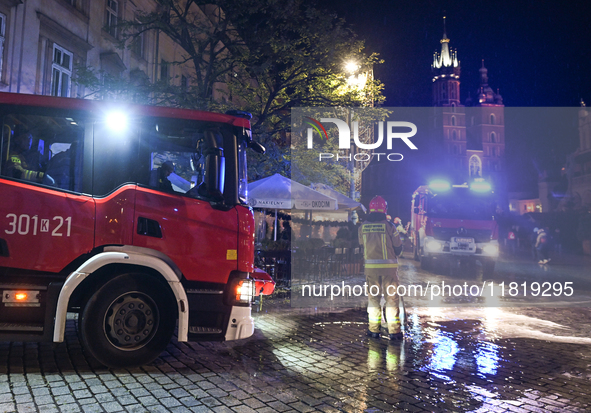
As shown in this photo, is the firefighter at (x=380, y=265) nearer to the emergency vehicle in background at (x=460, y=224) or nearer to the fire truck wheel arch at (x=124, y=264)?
the fire truck wheel arch at (x=124, y=264)

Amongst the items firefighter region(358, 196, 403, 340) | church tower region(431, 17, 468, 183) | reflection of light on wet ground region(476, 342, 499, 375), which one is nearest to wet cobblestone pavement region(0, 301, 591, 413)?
reflection of light on wet ground region(476, 342, 499, 375)

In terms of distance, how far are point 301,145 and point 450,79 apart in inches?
4096

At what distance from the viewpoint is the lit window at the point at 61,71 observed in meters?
13.4

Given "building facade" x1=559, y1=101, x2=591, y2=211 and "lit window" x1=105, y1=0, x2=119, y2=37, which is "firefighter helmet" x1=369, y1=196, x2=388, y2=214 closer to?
"lit window" x1=105, y1=0, x2=119, y2=37

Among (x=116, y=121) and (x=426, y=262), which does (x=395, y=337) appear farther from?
(x=426, y=262)

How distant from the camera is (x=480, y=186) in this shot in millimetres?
15641

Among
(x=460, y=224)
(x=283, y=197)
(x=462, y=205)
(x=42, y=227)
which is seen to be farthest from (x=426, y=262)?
(x=42, y=227)

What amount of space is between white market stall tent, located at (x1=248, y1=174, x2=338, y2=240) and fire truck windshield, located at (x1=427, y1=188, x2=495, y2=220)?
6.69 metres

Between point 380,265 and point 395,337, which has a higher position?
point 380,265

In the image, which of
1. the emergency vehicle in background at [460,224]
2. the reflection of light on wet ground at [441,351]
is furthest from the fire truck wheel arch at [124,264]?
the emergency vehicle in background at [460,224]

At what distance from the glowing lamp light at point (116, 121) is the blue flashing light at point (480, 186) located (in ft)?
44.4

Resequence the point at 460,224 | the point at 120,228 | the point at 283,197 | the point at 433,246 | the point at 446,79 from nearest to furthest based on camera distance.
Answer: the point at 120,228 < the point at 283,197 < the point at 460,224 < the point at 433,246 < the point at 446,79

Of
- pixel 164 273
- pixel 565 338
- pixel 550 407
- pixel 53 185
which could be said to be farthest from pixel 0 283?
pixel 565 338

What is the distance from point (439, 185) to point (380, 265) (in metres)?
10.8
